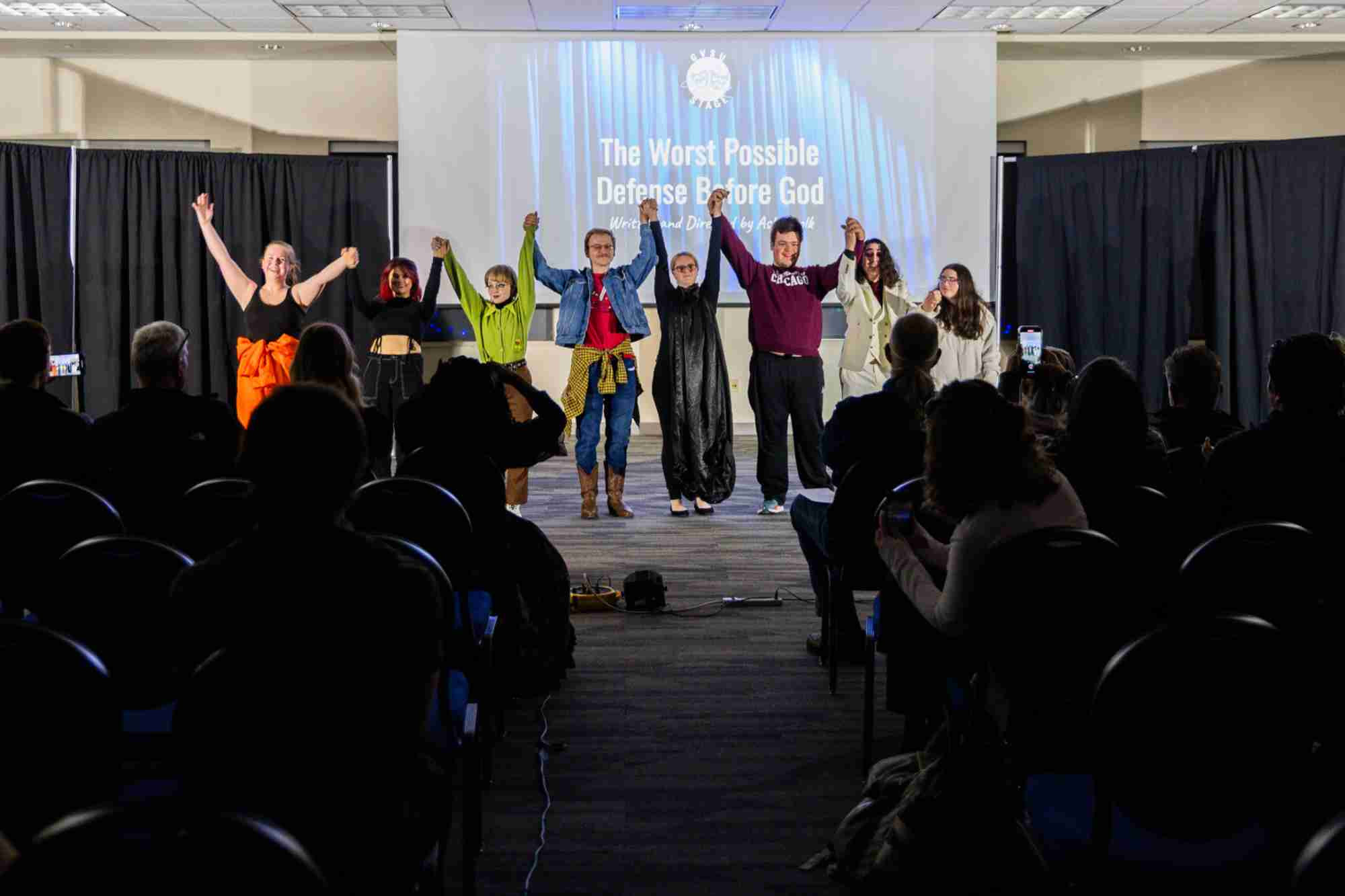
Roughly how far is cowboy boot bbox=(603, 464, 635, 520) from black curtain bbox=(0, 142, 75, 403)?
14.1 feet

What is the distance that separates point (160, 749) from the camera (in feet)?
8.52

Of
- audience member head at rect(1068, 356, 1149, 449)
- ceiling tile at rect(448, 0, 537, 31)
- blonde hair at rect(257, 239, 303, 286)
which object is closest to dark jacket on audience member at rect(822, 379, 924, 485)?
audience member head at rect(1068, 356, 1149, 449)

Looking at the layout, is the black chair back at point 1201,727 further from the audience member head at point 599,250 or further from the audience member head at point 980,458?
the audience member head at point 599,250

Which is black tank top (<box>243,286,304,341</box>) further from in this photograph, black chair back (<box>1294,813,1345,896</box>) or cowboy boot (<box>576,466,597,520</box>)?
black chair back (<box>1294,813,1345,896</box>)

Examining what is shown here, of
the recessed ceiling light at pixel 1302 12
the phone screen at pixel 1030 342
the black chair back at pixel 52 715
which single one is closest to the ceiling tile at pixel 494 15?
the phone screen at pixel 1030 342

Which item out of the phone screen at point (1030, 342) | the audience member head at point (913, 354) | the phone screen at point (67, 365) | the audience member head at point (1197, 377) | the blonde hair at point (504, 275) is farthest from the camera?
the phone screen at point (1030, 342)

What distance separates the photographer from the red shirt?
757 cm

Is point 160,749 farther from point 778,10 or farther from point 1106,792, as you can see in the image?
point 778,10

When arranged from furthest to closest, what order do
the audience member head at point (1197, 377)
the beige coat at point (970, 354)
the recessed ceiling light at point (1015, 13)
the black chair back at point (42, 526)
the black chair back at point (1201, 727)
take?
the recessed ceiling light at point (1015, 13) < the beige coat at point (970, 354) < the audience member head at point (1197, 377) < the black chair back at point (42, 526) < the black chair back at point (1201, 727)

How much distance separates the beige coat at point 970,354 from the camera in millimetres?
7633

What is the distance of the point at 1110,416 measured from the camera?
10.00ft

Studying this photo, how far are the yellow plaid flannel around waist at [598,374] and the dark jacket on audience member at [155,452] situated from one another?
3785 millimetres

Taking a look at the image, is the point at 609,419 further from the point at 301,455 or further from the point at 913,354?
the point at 301,455

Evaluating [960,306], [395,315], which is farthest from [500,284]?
[960,306]
